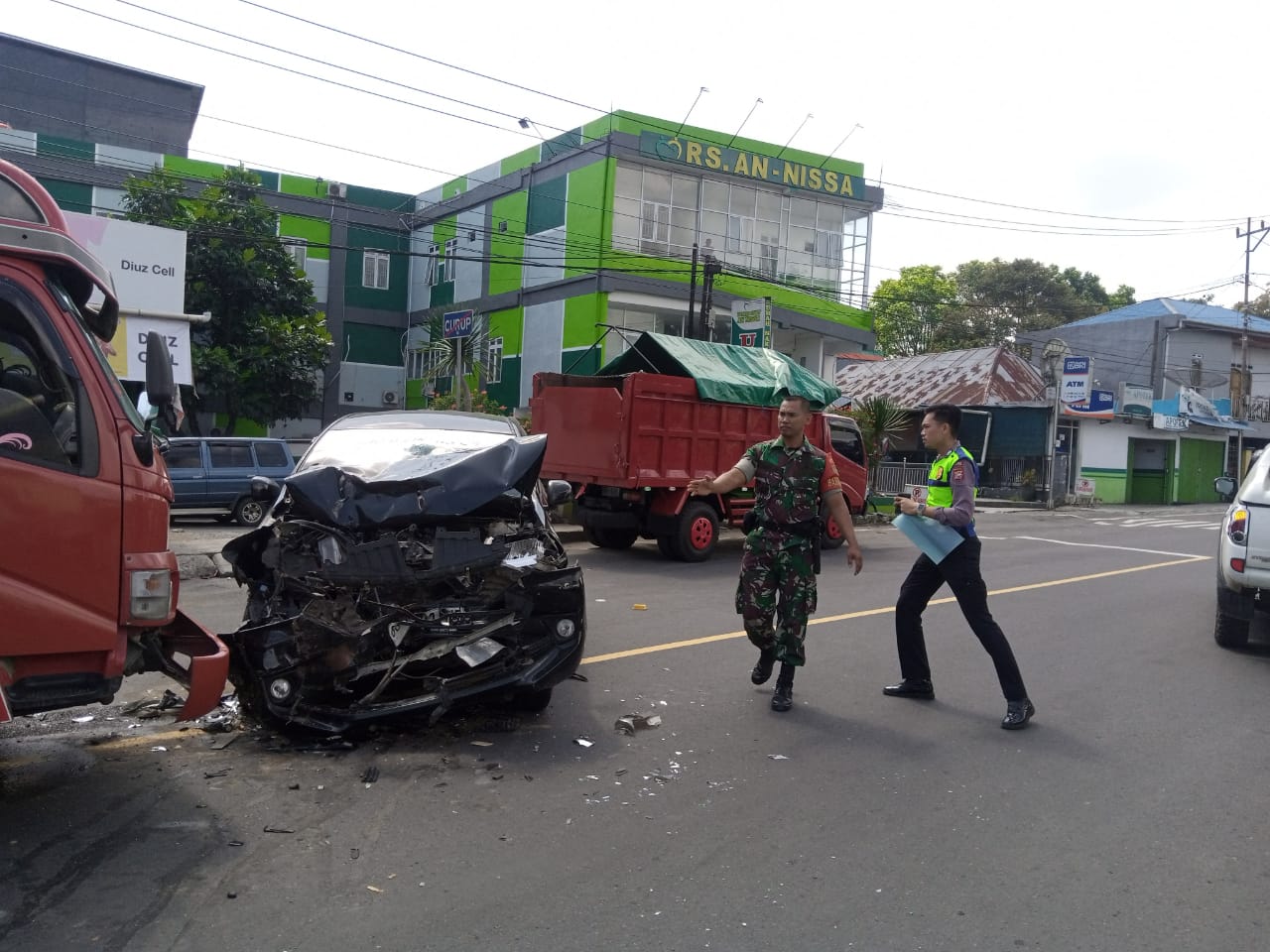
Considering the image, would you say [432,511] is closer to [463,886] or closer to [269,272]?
[463,886]

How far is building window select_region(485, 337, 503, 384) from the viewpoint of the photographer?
33344 millimetres

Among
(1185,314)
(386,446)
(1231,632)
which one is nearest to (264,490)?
(386,446)

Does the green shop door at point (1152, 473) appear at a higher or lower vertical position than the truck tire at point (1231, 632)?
higher

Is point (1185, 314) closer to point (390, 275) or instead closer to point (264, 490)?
point (390, 275)

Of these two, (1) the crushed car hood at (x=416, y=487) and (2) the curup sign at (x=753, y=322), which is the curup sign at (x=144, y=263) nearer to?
(1) the crushed car hood at (x=416, y=487)

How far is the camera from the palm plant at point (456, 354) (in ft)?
76.4

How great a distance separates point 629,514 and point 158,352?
29.7 feet

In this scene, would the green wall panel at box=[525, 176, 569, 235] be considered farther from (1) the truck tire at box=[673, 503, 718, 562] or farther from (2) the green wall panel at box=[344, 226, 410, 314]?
(1) the truck tire at box=[673, 503, 718, 562]

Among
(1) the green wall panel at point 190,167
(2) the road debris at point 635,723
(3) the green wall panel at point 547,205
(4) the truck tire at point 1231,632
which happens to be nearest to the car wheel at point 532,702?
(2) the road debris at point 635,723

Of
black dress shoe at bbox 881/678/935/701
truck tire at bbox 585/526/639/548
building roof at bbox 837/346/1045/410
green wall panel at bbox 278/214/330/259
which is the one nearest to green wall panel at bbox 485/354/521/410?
green wall panel at bbox 278/214/330/259

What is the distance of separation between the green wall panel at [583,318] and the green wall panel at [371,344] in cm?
1129

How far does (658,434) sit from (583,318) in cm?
1741

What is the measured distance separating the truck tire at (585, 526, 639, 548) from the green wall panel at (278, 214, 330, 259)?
25.4 m

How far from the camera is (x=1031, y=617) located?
9234 millimetres
